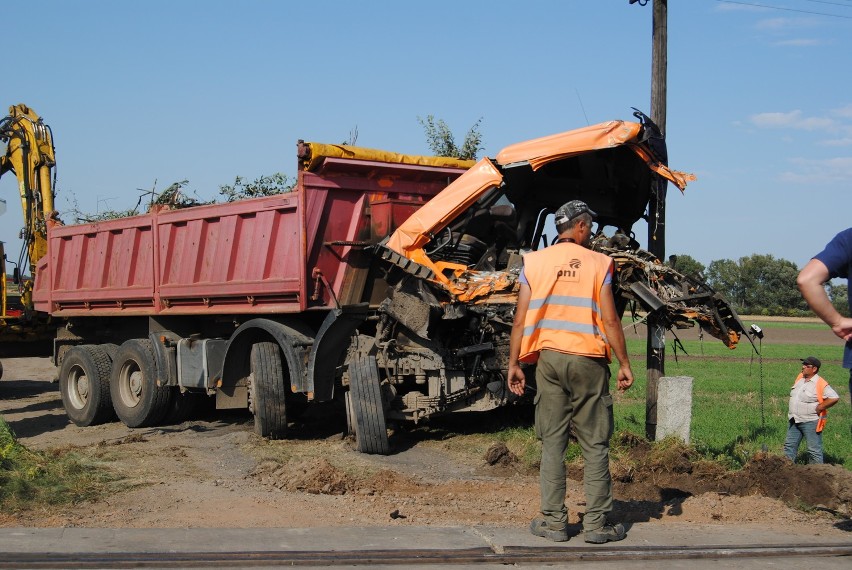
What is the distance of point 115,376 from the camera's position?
13008mm

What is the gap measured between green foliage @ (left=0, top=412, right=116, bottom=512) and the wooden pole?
5.22m

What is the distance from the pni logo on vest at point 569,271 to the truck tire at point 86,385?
960 centimetres

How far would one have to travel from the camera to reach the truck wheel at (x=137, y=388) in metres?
12.3

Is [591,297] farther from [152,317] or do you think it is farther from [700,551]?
[152,317]

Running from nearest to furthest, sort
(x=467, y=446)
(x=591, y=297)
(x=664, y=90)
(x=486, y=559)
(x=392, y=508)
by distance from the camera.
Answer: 1. (x=486, y=559)
2. (x=591, y=297)
3. (x=392, y=508)
4. (x=664, y=90)
5. (x=467, y=446)

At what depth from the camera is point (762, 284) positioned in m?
73.1

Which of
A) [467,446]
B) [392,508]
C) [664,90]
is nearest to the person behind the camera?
[392,508]

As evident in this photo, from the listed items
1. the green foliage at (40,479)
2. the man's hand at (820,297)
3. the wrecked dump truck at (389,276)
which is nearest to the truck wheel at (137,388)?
the wrecked dump truck at (389,276)

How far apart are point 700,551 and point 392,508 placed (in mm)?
2383

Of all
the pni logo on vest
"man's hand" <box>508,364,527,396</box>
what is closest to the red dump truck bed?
"man's hand" <box>508,364,527,396</box>

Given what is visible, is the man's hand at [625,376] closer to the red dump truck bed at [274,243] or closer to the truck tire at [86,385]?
the red dump truck bed at [274,243]

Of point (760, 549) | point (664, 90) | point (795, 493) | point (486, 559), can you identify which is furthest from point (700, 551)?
point (664, 90)

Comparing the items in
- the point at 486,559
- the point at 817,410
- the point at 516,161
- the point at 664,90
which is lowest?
the point at 486,559

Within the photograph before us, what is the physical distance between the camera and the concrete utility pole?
8.77m
